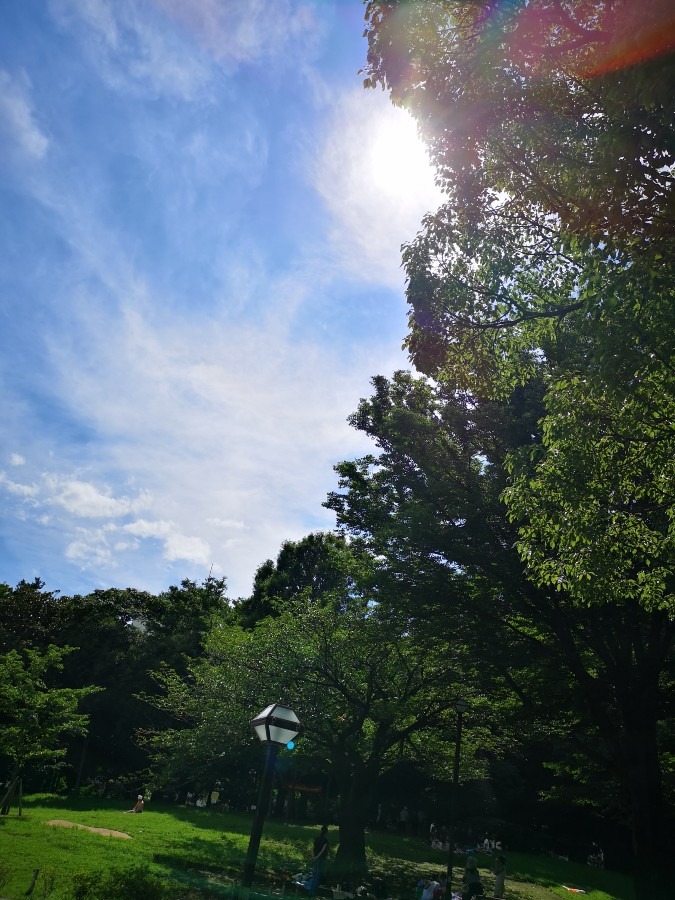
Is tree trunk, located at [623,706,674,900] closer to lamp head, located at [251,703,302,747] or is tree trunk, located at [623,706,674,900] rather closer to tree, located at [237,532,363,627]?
lamp head, located at [251,703,302,747]

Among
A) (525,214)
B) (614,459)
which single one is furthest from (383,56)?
(614,459)

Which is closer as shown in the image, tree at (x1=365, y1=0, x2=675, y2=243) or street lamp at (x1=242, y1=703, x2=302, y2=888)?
tree at (x1=365, y1=0, x2=675, y2=243)

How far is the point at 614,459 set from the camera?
30.3 feet

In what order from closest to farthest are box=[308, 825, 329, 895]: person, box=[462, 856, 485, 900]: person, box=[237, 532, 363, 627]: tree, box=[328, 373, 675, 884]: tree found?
box=[328, 373, 675, 884]: tree → box=[308, 825, 329, 895]: person → box=[462, 856, 485, 900]: person → box=[237, 532, 363, 627]: tree

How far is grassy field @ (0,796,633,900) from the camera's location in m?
10.8

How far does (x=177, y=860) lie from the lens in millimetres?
16484

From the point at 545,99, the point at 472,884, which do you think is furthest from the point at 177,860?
the point at 545,99

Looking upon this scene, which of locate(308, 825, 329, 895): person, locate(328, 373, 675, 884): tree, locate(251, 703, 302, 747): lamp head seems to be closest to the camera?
locate(251, 703, 302, 747): lamp head

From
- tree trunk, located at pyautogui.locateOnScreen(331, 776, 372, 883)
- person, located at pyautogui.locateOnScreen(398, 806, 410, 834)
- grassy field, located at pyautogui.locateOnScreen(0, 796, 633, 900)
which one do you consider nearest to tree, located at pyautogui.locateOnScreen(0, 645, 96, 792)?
grassy field, located at pyautogui.locateOnScreen(0, 796, 633, 900)

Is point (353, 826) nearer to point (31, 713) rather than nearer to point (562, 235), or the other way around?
point (31, 713)

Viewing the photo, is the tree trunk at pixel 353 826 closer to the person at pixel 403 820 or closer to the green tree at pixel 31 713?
the green tree at pixel 31 713

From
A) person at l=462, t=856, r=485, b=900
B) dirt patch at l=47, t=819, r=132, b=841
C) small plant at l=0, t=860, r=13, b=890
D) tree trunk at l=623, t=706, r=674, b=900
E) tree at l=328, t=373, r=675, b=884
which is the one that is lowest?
dirt patch at l=47, t=819, r=132, b=841

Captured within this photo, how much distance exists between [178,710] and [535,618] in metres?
16.3

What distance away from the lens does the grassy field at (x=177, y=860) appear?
35.6ft
